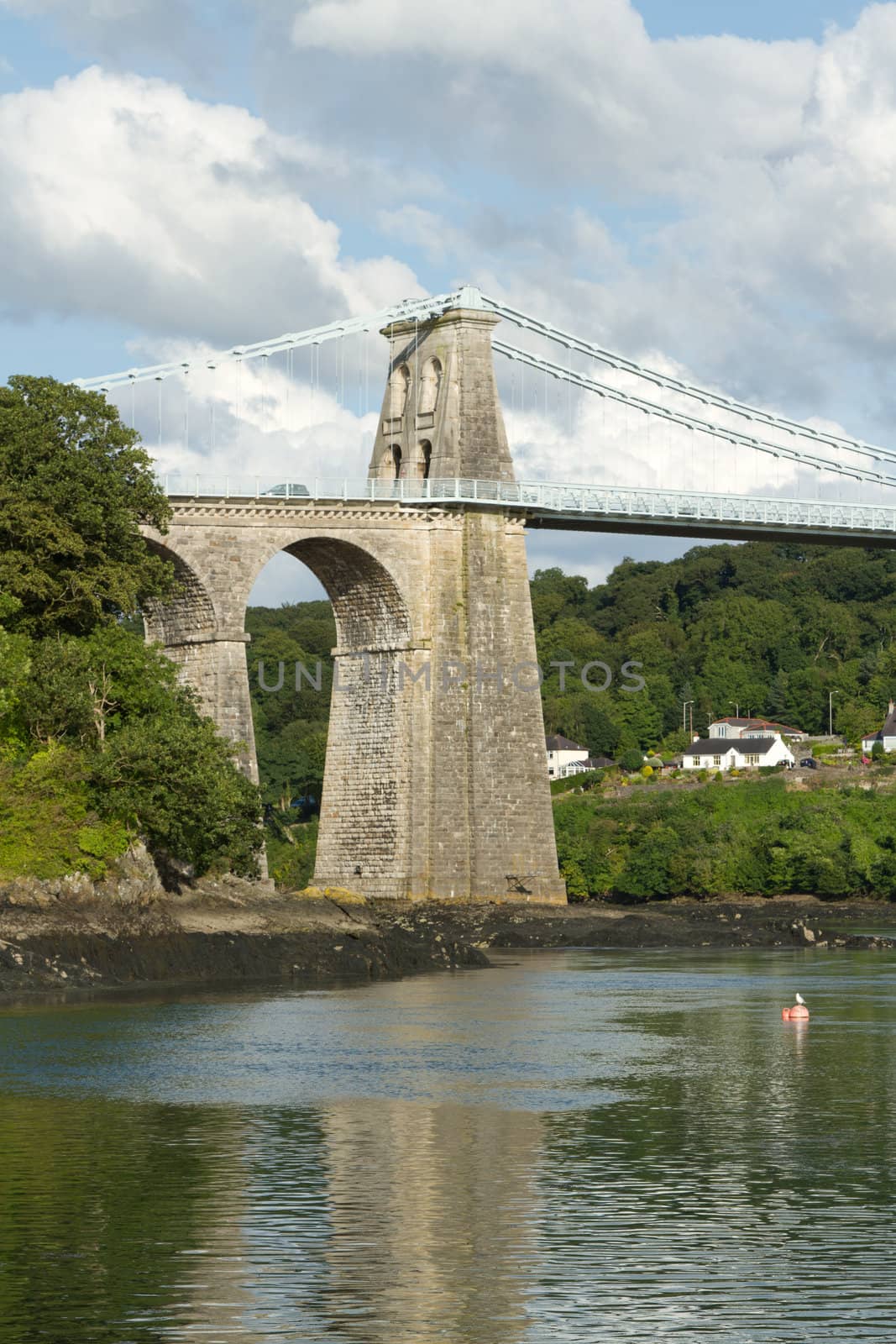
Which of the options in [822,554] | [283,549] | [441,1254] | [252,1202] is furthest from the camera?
[822,554]

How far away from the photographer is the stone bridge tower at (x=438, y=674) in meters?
49.0

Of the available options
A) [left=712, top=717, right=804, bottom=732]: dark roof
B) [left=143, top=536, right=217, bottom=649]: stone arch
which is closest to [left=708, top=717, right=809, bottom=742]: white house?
[left=712, top=717, right=804, bottom=732]: dark roof

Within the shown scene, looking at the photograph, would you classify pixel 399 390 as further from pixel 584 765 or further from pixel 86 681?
pixel 584 765

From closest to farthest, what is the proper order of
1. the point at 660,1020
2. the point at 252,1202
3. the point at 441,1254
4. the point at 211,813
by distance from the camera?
the point at 441,1254 → the point at 252,1202 → the point at 660,1020 → the point at 211,813

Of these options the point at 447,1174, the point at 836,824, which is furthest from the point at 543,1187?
the point at 836,824

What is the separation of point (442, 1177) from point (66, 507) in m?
23.1

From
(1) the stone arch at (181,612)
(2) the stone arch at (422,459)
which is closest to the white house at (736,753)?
(2) the stone arch at (422,459)

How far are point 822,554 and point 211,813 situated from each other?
82.7 m

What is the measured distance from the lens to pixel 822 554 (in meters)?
116

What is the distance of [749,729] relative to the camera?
101 meters

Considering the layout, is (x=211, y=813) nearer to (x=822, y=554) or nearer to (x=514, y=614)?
(x=514, y=614)

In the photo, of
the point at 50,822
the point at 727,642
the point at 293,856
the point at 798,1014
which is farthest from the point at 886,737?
the point at 798,1014

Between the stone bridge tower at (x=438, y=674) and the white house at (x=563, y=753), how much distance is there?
45.9m

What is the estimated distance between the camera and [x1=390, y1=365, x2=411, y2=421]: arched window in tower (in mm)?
52219
